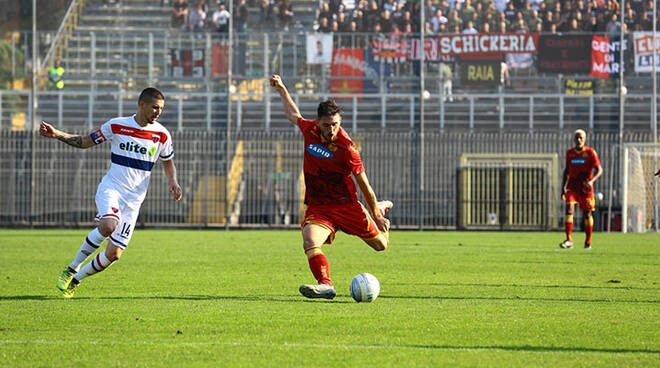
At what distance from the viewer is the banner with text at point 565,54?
2958 cm

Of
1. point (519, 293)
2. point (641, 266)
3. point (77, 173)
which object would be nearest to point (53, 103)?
point (77, 173)

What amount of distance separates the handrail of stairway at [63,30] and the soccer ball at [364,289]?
24596 mm

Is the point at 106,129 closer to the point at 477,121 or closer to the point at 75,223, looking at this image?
the point at 75,223

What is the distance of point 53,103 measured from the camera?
101 feet

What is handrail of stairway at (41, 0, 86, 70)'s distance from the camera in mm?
31531

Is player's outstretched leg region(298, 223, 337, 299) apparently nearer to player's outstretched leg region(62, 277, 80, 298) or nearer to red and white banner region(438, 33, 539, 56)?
player's outstretched leg region(62, 277, 80, 298)

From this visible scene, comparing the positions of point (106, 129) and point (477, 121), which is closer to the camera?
point (106, 129)

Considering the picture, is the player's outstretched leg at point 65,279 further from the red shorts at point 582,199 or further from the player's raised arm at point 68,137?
the red shorts at point 582,199

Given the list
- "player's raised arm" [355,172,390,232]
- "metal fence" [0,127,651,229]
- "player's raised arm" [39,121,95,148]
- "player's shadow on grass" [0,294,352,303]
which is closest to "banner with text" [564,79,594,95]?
"metal fence" [0,127,651,229]

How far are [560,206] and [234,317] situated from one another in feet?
70.1

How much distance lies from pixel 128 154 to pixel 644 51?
76.4ft

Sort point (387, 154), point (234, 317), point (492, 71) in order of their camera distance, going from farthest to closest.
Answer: point (492, 71)
point (387, 154)
point (234, 317)

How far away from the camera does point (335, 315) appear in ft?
24.1

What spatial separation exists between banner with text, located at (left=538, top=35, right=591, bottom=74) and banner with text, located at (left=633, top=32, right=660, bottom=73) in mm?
1382
